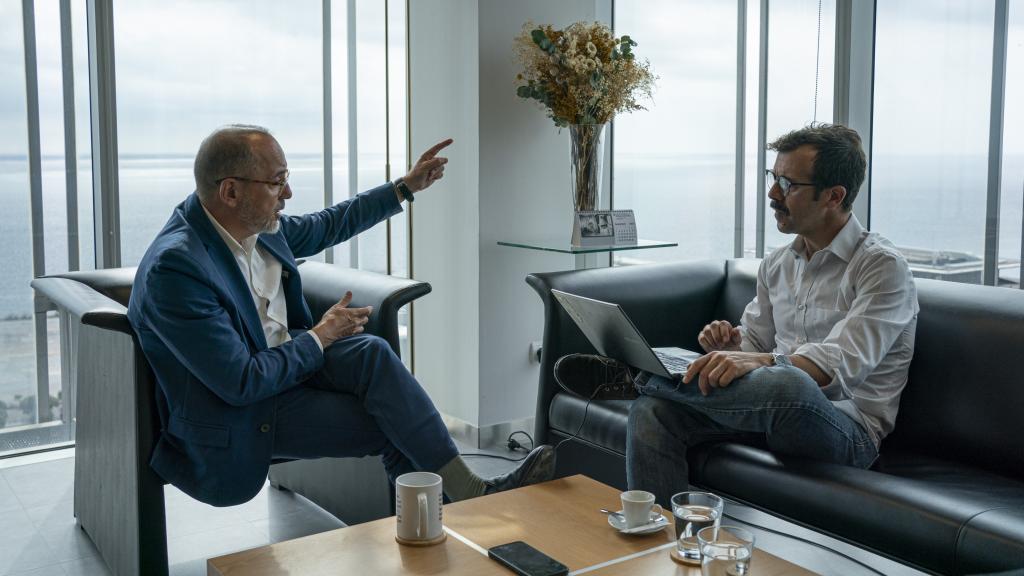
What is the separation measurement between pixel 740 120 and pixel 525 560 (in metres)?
2.71

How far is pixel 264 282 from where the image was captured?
2648 mm

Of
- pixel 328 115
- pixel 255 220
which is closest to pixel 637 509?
pixel 255 220

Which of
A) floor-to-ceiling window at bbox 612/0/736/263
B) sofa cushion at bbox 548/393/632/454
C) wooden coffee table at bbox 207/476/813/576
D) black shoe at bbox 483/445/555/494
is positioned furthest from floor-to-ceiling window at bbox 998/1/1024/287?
wooden coffee table at bbox 207/476/813/576

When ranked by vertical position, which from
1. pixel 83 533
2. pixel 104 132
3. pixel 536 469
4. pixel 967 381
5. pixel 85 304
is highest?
pixel 104 132

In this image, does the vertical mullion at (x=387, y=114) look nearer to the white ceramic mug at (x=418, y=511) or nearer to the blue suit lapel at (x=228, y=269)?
the blue suit lapel at (x=228, y=269)

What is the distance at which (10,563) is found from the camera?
8.57 feet

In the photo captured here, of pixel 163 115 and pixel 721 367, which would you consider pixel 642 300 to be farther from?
pixel 163 115

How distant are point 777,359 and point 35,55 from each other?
2.92 meters

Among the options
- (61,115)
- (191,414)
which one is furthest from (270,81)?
(191,414)

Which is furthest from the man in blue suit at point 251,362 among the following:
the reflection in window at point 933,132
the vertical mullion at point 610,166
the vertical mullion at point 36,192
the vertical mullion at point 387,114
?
the vertical mullion at point 610,166

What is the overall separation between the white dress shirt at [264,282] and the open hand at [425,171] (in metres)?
0.56

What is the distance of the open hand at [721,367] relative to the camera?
2.33 m

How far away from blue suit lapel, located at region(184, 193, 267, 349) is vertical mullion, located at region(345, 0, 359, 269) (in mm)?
1804

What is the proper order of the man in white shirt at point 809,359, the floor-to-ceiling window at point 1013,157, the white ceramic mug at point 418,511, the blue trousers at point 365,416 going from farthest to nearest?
the floor-to-ceiling window at point 1013,157
the blue trousers at point 365,416
the man in white shirt at point 809,359
the white ceramic mug at point 418,511
